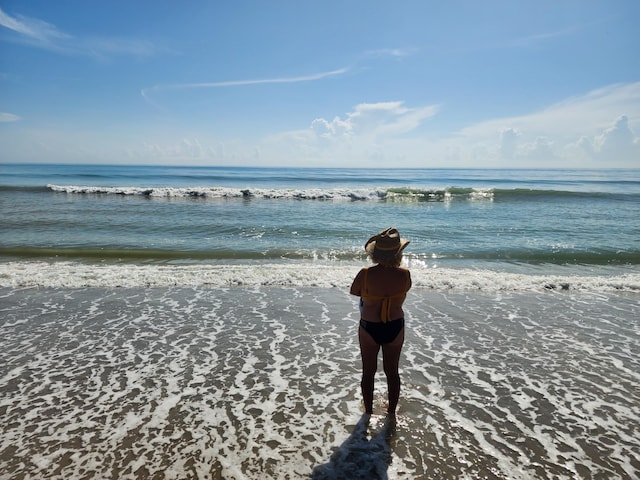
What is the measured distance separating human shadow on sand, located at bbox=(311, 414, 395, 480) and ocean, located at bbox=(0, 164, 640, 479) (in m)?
0.02

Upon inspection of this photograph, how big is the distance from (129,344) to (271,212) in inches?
757

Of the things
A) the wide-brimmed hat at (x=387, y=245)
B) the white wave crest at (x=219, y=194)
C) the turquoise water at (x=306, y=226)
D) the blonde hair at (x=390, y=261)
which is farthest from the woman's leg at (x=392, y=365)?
the white wave crest at (x=219, y=194)

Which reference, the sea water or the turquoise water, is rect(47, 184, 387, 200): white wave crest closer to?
the turquoise water

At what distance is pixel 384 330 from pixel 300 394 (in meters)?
1.79

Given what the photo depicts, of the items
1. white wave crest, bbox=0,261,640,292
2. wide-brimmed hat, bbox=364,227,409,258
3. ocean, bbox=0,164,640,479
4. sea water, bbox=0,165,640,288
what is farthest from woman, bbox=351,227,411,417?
sea water, bbox=0,165,640,288

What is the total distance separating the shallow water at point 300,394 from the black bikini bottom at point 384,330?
112 centimetres

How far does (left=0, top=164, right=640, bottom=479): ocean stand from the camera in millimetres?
4004

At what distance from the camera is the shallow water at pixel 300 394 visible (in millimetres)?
3932

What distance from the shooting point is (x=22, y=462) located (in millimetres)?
3822

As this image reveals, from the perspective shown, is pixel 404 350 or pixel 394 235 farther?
pixel 404 350

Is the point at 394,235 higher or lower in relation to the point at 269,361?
higher

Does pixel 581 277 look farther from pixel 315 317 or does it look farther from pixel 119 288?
pixel 119 288

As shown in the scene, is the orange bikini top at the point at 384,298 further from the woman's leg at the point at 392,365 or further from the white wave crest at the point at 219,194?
the white wave crest at the point at 219,194

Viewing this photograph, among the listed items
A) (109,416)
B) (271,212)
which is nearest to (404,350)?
(109,416)
